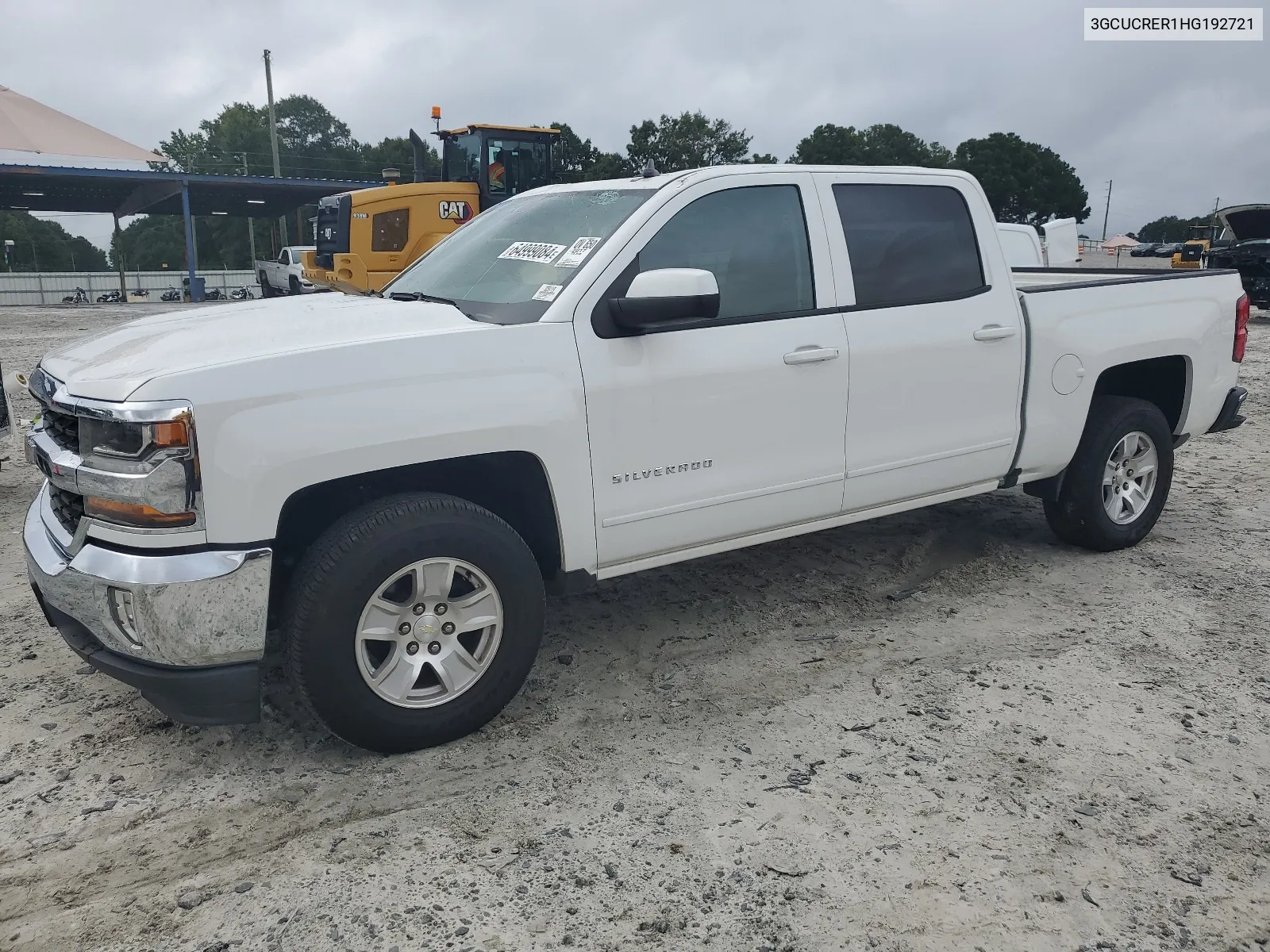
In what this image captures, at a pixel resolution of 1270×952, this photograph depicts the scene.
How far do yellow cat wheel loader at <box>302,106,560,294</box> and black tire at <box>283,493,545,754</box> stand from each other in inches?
404

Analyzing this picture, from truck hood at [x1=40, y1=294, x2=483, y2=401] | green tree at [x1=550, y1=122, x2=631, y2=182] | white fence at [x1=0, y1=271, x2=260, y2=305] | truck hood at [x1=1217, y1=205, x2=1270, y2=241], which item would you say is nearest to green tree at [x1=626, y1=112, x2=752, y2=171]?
green tree at [x1=550, y1=122, x2=631, y2=182]

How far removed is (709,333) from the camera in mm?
3654

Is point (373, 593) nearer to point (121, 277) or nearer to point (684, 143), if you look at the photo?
point (121, 277)

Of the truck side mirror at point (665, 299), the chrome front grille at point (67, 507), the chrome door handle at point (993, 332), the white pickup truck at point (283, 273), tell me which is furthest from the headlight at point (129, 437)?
the white pickup truck at point (283, 273)

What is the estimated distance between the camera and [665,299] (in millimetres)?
3316

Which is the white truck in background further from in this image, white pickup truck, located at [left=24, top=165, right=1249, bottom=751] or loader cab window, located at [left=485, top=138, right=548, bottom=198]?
loader cab window, located at [left=485, top=138, right=548, bottom=198]

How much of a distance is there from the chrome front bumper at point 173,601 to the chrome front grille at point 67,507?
0.50 feet

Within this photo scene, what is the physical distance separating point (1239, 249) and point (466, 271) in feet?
57.0

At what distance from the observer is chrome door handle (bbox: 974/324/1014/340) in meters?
4.39

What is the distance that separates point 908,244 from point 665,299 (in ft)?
5.12

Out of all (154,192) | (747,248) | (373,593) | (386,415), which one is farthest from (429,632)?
(154,192)

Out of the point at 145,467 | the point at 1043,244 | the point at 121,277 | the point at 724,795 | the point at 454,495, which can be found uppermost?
the point at 121,277

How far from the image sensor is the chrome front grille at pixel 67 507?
308 cm

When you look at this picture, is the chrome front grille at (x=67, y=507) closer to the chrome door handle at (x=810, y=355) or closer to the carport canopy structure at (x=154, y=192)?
the chrome door handle at (x=810, y=355)
